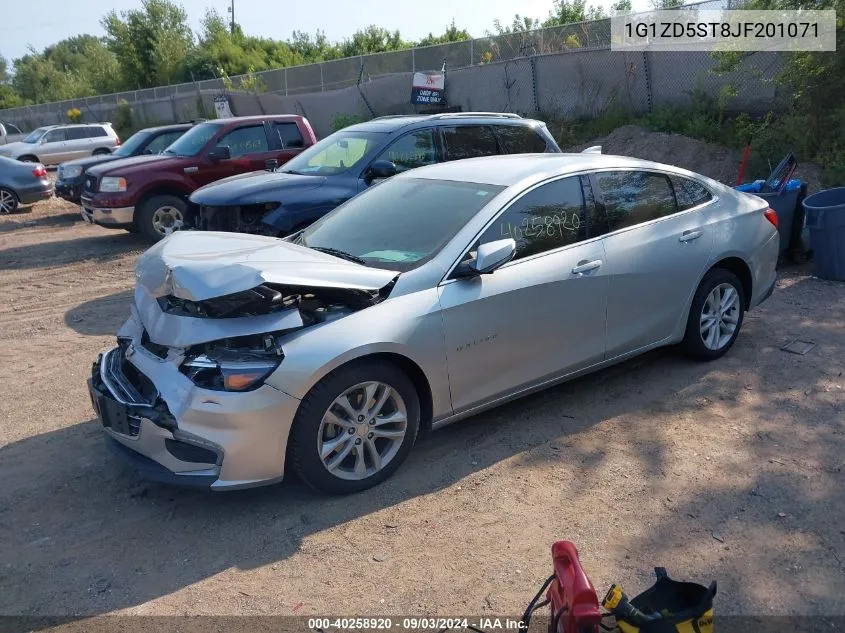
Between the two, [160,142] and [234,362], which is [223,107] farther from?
[234,362]

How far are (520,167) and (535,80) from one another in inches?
510

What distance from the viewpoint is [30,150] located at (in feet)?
78.8

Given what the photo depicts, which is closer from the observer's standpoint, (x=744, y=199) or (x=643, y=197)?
(x=643, y=197)

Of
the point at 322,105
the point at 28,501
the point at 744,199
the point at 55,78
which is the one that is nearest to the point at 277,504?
the point at 28,501

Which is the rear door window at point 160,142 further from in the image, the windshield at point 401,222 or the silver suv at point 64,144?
the silver suv at point 64,144

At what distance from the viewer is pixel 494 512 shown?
386cm

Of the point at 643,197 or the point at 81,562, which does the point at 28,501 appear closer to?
the point at 81,562

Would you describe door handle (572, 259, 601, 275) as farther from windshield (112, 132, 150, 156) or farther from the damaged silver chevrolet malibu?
windshield (112, 132, 150, 156)

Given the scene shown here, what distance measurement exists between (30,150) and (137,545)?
24019 mm

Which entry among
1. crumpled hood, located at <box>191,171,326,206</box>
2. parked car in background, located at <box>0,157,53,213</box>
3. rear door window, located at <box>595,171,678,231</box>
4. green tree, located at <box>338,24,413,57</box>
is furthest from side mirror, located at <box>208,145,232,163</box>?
green tree, located at <box>338,24,413,57</box>

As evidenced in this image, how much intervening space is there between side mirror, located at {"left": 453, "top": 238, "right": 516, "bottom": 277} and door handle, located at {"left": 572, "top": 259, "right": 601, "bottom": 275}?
23.2 inches

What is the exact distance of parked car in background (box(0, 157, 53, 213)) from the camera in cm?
1568

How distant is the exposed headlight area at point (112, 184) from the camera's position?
1130cm

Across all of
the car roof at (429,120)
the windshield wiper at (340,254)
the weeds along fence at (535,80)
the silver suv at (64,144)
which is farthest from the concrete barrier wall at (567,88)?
the windshield wiper at (340,254)
